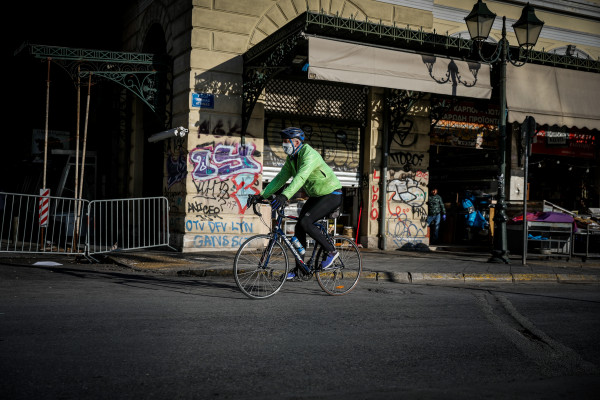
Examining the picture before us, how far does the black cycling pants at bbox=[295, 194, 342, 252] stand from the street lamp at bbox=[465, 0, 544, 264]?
5.54 m

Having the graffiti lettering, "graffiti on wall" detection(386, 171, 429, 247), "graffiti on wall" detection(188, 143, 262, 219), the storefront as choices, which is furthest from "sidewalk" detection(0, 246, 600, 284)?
the storefront

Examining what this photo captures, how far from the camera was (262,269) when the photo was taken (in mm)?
6477

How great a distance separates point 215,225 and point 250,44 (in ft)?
13.3

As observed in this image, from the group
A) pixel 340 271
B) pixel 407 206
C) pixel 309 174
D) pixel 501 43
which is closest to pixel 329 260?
pixel 340 271

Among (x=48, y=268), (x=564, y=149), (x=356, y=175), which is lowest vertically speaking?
(x=48, y=268)

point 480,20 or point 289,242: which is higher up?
point 480,20

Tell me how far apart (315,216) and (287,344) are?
2.40m

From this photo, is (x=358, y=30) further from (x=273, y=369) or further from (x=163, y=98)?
(x=273, y=369)

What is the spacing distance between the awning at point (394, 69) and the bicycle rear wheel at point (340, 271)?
3743 mm

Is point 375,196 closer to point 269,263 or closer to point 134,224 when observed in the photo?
point 134,224

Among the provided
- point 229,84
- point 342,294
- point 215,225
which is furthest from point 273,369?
point 229,84

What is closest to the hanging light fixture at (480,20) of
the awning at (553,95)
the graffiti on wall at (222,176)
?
the awning at (553,95)

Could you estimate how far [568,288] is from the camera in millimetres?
8672

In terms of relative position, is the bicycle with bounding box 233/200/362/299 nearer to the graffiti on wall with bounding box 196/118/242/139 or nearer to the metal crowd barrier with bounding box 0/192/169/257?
the metal crowd barrier with bounding box 0/192/169/257
